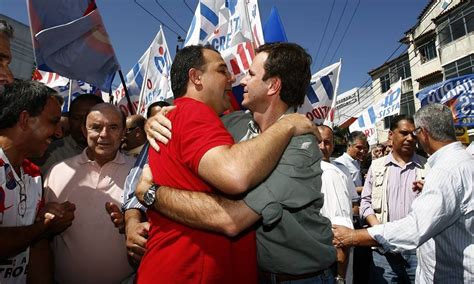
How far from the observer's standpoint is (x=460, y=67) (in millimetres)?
23031

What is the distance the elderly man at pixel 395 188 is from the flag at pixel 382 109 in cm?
463

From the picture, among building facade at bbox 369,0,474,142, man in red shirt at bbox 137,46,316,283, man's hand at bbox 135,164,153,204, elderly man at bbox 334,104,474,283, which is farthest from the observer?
building facade at bbox 369,0,474,142

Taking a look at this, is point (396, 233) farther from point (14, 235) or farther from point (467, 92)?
point (467, 92)

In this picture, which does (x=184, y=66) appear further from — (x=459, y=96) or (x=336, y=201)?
(x=459, y=96)

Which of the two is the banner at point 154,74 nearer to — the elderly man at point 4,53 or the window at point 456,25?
the elderly man at point 4,53

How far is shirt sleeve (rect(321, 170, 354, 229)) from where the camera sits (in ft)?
9.53

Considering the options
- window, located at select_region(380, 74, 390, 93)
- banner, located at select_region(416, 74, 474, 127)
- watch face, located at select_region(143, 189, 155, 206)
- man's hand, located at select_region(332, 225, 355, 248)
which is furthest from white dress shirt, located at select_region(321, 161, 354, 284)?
window, located at select_region(380, 74, 390, 93)

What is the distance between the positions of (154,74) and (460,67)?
23.5m

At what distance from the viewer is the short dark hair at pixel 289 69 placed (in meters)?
1.99

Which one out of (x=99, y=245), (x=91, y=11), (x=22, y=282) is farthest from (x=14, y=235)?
(x=91, y=11)

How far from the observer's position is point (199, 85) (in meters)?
1.94

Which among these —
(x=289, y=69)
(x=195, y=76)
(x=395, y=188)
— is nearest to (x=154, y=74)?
(x=395, y=188)

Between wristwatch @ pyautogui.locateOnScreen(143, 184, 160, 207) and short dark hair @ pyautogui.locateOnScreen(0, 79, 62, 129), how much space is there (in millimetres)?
1081

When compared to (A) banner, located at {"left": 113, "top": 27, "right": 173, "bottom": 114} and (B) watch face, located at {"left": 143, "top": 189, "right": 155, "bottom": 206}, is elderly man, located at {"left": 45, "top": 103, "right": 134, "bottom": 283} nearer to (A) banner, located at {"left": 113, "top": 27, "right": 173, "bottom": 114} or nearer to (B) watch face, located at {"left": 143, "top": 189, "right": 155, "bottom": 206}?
(B) watch face, located at {"left": 143, "top": 189, "right": 155, "bottom": 206}
